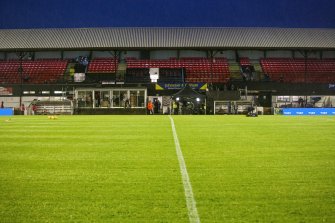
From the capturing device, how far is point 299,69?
2354 inches

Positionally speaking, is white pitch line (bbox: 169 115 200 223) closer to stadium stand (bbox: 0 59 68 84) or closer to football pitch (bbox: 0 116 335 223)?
football pitch (bbox: 0 116 335 223)

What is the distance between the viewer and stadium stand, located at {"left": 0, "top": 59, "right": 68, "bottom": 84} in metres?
56.8

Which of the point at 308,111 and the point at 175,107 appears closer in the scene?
the point at 308,111

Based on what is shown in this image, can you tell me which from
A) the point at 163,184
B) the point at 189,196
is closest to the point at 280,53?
the point at 163,184

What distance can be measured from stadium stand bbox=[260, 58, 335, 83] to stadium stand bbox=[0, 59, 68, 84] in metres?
27.0

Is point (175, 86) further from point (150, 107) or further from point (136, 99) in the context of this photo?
point (150, 107)

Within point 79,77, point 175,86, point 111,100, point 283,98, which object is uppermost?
point 79,77

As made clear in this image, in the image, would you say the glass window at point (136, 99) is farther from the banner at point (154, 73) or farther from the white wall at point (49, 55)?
the white wall at point (49, 55)

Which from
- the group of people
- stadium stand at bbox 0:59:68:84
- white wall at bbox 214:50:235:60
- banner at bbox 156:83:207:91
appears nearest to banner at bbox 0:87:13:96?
stadium stand at bbox 0:59:68:84

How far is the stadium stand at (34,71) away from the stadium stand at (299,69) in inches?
1064

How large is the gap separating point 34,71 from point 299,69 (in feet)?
114

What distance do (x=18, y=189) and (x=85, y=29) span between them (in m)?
58.9

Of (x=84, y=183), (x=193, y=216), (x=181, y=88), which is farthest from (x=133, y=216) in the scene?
(x=181, y=88)

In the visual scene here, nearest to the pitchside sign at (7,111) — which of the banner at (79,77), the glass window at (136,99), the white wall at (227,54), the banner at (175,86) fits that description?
the banner at (79,77)
